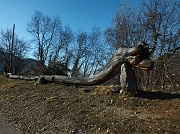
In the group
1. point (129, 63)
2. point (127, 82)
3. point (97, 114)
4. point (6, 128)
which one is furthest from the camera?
point (129, 63)

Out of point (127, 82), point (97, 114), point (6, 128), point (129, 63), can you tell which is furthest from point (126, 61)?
point (6, 128)

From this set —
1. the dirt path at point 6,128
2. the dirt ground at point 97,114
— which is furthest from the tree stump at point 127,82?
the dirt path at point 6,128

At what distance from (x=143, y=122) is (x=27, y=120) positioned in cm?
322

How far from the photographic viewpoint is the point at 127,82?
625cm

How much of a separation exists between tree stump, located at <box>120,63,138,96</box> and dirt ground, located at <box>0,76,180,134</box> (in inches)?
7.7

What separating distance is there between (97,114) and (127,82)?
1387mm

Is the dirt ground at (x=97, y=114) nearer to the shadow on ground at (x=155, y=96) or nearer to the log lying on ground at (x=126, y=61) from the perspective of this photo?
the shadow on ground at (x=155, y=96)

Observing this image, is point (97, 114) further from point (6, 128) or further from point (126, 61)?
point (6, 128)

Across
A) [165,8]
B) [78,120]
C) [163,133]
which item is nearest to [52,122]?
[78,120]

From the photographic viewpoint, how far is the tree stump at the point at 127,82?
626 cm

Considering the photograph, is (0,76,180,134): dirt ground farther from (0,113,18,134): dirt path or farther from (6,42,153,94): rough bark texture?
(6,42,153,94): rough bark texture

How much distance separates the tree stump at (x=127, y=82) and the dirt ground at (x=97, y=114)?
0.64 ft

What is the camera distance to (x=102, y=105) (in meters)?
6.04

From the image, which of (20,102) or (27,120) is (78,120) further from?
(20,102)
